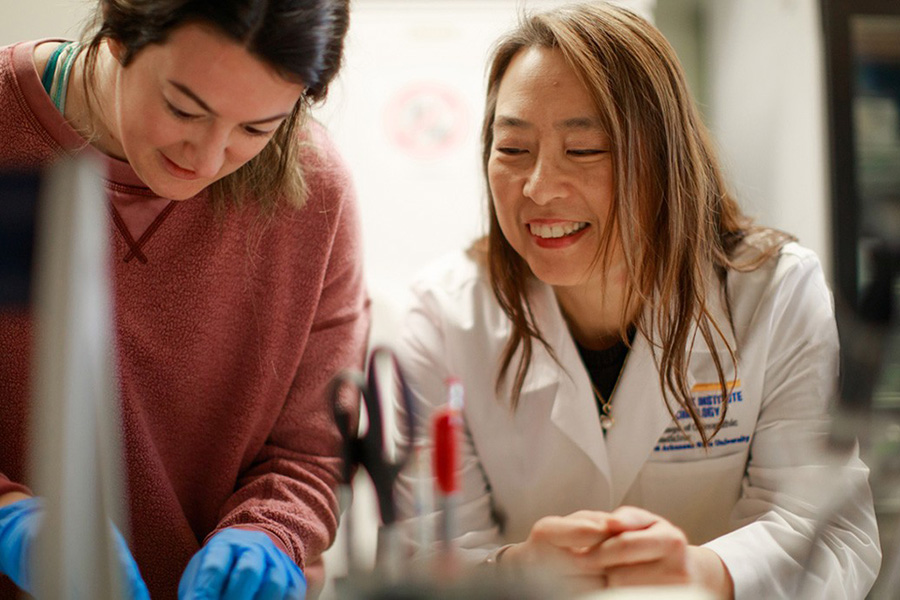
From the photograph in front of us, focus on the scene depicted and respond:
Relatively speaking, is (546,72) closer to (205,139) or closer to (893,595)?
(205,139)

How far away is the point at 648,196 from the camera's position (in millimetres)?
1059

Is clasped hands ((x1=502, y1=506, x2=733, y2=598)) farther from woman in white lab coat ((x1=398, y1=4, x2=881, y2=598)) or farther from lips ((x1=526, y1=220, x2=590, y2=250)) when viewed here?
lips ((x1=526, y1=220, x2=590, y2=250))

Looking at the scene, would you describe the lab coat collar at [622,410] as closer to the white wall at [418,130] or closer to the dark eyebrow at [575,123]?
the dark eyebrow at [575,123]

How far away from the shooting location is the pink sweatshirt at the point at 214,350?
0.93 metres

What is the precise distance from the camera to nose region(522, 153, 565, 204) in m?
0.98

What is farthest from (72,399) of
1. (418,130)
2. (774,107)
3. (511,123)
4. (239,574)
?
(774,107)

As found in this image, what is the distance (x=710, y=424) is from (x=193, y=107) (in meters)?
0.77

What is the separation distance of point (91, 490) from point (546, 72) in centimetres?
75

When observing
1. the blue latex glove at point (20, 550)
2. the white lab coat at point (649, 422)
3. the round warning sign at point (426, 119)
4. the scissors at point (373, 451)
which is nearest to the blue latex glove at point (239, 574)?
the blue latex glove at point (20, 550)

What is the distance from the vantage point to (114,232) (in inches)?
37.3

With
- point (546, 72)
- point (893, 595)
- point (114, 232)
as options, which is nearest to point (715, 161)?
point (546, 72)

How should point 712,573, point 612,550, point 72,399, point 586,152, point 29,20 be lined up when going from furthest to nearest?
1. point 29,20
2. point 586,152
3. point 712,573
4. point 612,550
5. point 72,399

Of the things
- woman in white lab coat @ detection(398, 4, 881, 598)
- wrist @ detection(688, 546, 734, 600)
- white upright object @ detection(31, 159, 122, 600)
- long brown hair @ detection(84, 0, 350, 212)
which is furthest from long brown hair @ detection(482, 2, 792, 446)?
white upright object @ detection(31, 159, 122, 600)

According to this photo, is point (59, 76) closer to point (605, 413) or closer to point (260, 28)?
point (260, 28)
